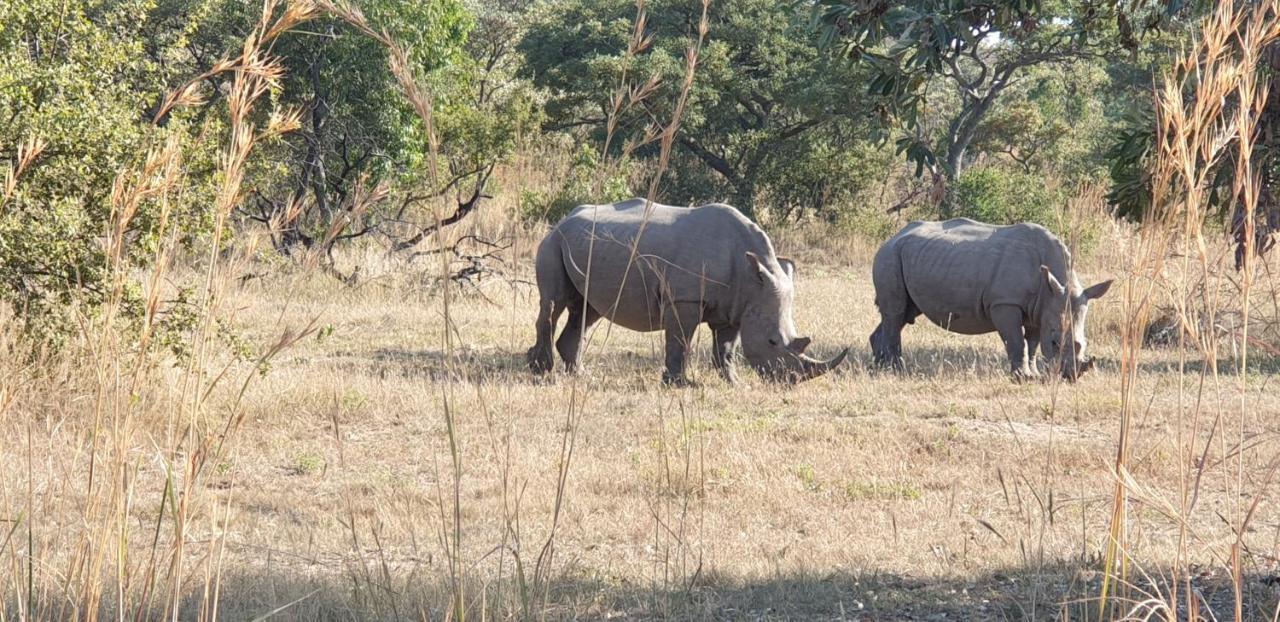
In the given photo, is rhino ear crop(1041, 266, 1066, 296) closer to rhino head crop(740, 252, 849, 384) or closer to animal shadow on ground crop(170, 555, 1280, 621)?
rhino head crop(740, 252, 849, 384)

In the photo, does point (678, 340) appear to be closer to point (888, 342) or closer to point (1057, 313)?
point (888, 342)

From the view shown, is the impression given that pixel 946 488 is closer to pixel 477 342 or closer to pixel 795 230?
pixel 477 342

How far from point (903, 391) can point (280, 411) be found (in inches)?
184

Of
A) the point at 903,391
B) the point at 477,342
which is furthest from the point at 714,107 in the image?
the point at 903,391

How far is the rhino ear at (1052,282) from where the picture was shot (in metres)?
10.6

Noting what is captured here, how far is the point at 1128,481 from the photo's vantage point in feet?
6.81

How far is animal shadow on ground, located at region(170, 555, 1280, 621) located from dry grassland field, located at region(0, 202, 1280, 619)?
0.02 m

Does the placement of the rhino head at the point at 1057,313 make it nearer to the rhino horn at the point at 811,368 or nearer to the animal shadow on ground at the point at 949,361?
the animal shadow on ground at the point at 949,361

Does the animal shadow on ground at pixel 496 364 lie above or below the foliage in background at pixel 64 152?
below

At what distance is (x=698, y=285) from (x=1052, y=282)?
2.88 metres

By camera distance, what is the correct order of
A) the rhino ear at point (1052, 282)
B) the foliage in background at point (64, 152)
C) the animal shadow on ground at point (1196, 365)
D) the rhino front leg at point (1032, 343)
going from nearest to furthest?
the foliage in background at point (64, 152) < the rhino ear at point (1052, 282) < the animal shadow on ground at point (1196, 365) < the rhino front leg at point (1032, 343)

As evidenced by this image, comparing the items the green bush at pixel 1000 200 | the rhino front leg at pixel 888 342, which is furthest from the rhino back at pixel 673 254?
the green bush at pixel 1000 200

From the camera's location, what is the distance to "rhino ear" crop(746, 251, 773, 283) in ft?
34.0

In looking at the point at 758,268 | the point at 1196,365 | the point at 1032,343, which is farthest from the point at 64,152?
the point at 1196,365
